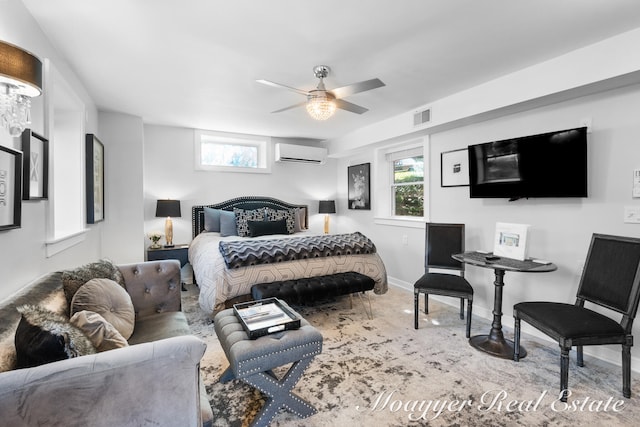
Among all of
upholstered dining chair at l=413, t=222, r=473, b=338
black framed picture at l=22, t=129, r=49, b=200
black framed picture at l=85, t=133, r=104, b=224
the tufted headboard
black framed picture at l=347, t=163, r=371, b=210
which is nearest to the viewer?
black framed picture at l=22, t=129, r=49, b=200

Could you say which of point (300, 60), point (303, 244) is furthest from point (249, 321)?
point (300, 60)

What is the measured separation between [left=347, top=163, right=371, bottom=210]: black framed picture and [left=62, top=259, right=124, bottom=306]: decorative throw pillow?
3.78m

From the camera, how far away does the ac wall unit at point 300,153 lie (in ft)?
17.0

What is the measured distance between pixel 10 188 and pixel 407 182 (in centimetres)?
423

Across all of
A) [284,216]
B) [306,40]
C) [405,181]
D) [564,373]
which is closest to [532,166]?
[564,373]

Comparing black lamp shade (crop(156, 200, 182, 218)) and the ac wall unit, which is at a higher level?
the ac wall unit

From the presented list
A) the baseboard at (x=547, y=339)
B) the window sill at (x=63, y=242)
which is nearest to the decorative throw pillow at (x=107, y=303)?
the window sill at (x=63, y=242)

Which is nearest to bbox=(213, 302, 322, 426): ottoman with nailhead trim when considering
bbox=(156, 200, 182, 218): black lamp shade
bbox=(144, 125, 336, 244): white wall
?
bbox=(156, 200, 182, 218): black lamp shade

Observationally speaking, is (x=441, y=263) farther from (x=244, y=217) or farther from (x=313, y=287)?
(x=244, y=217)

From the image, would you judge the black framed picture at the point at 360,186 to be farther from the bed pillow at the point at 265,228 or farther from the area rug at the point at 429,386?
the area rug at the point at 429,386

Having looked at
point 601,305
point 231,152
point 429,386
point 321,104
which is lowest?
point 429,386

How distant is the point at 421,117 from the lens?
3.65m

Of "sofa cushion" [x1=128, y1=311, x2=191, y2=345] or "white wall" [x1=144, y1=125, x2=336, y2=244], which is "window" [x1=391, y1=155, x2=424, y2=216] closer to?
"white wall" [x1=144, y1=125, x2=336, y2=244]

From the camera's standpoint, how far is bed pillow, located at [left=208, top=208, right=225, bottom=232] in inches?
185
